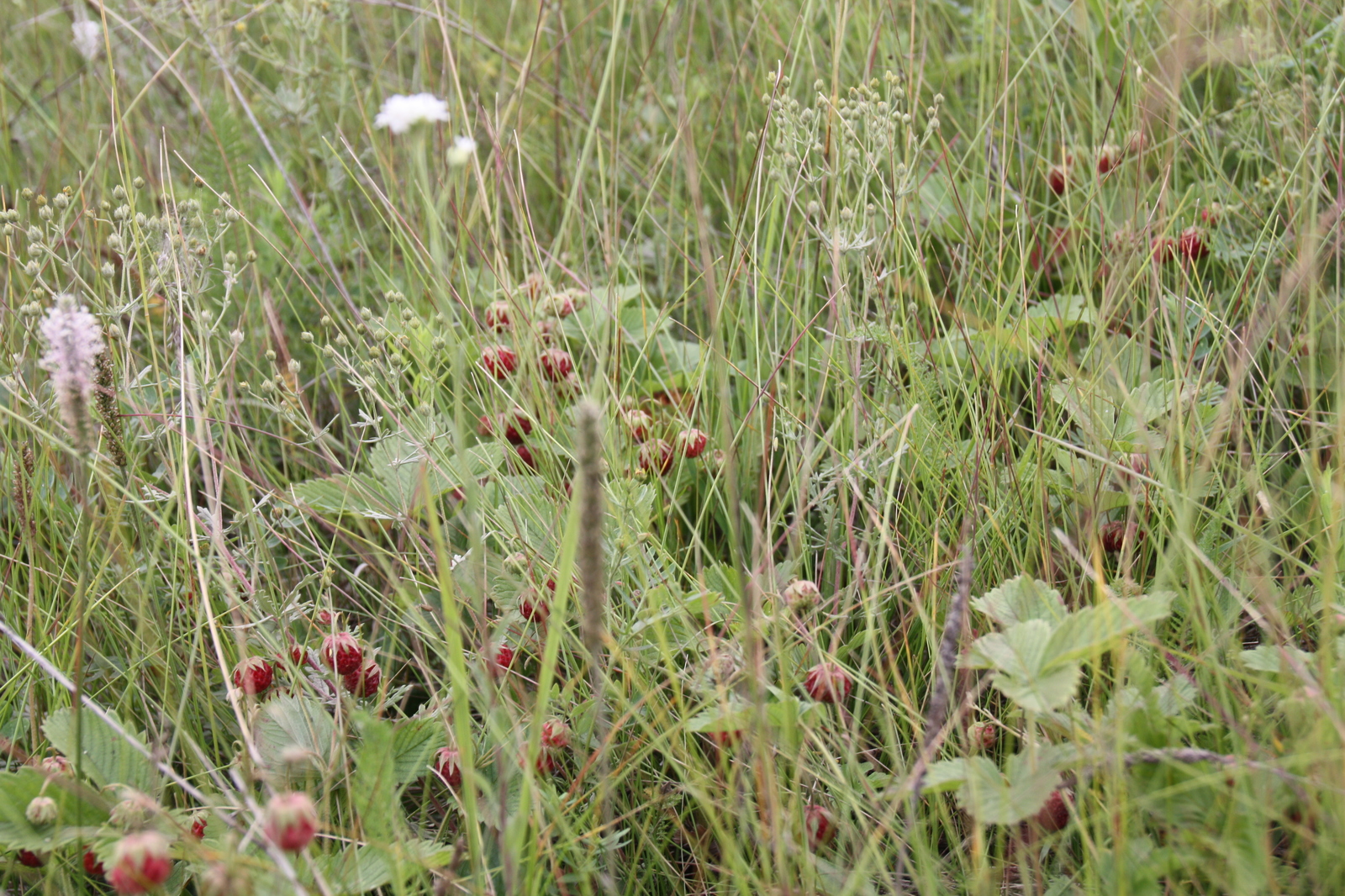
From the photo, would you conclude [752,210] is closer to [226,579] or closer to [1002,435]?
[1002,435]

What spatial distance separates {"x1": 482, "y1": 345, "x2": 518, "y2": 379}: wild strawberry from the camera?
1.53 meters

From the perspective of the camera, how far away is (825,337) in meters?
1.74

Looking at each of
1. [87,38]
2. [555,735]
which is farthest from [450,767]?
[87,38]

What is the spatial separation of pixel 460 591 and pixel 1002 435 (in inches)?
29.6

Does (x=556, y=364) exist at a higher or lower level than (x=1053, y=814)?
higher

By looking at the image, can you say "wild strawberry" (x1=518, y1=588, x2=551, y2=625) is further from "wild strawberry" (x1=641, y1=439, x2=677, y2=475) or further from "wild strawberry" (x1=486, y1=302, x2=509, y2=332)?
"wild strawberry" (x1=486, y1=302, x2=509, y2=332)

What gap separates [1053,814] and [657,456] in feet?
2.32

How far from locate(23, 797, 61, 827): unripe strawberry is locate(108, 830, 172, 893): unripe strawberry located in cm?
25

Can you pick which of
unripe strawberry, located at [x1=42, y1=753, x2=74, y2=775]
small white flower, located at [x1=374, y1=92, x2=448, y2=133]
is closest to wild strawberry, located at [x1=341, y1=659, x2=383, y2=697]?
unripe strawberry, located at [x1=42, y1=753, x2=74, y2=775]

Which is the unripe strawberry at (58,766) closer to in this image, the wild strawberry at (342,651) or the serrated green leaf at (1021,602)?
the wild strawberry at (342,651)

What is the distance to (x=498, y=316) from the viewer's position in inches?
63.4

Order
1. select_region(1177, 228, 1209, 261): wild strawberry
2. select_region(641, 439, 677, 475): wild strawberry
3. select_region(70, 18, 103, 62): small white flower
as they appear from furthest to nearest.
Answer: select_region(70, 18, 103, 62): small white flower → select_region(1177, 228, 1209, 261): wild strawberry → select_region(641, 439, 677, 475): wild strawberry

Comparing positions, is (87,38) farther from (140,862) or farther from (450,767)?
(140,862)

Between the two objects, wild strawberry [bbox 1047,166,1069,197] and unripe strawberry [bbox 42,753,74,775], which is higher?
wild strawberry [bbox 1047,166,1069,197]
